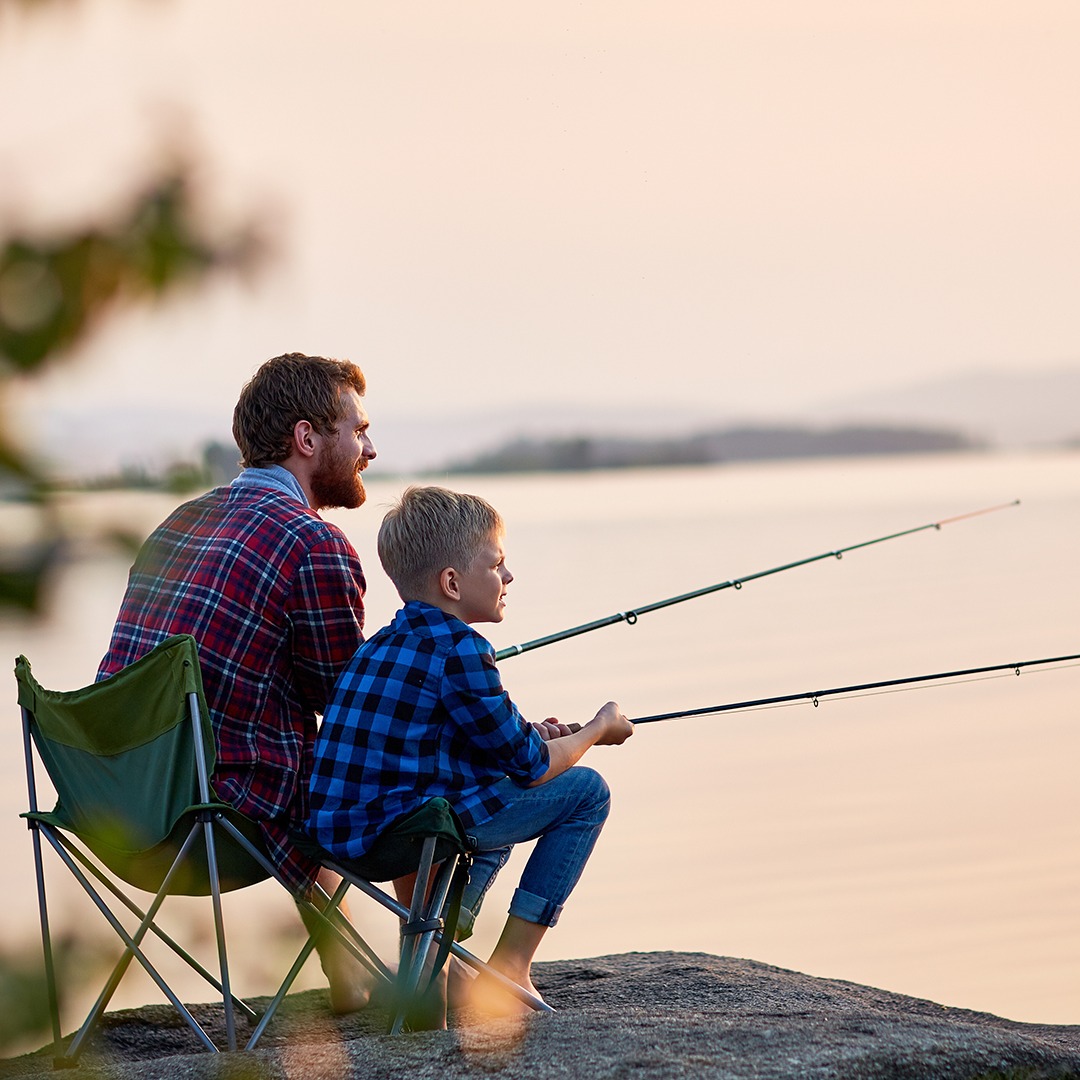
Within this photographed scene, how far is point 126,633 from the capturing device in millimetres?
2836

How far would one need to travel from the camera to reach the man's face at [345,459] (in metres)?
3.02

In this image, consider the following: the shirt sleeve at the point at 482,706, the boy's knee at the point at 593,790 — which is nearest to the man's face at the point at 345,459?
the shirt sleeve at the point at 482,706

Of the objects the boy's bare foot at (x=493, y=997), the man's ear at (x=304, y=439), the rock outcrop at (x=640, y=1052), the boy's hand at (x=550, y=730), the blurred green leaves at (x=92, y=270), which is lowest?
the boy's bare foot at (x=493, y=997)

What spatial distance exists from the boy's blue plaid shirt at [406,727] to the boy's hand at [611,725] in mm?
230

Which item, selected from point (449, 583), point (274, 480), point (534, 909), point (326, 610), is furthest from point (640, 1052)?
point (274, 480)

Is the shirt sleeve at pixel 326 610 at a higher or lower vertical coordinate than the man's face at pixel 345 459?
lower

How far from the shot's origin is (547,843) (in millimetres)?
2861

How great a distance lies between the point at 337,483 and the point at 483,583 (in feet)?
1.55

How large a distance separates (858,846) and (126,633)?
360cm

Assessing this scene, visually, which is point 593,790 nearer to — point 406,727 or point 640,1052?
point 406,727

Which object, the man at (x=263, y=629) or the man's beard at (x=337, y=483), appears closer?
the man at (x=263, y=629)

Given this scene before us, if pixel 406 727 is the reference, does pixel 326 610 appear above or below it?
above

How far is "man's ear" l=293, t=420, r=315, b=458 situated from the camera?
9.76 feet

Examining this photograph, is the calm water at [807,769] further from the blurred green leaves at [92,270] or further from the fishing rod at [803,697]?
the fishing rod at [803,697]
